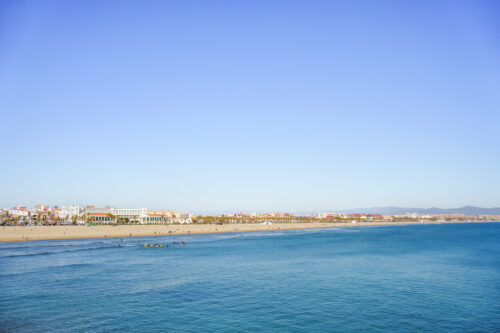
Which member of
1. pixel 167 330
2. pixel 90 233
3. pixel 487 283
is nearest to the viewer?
pixel 167 330

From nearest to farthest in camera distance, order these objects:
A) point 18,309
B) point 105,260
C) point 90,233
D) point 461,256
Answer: point 18,309, point 105,260, point 461,256, point 90,233

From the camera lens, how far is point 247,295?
33.0 m

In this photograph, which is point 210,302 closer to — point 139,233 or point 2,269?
point 2,269

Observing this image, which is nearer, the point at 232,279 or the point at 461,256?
the point at 232,279

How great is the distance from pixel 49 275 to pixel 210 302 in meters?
25.3

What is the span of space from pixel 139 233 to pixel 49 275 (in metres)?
81.1

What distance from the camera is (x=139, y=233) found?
399 feet

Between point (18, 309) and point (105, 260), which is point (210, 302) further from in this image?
point (105, 260)

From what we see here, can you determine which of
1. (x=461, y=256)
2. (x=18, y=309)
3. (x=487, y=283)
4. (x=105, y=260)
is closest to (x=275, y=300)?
(x=18, y=309)

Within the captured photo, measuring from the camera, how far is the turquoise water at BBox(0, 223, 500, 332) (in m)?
25.0

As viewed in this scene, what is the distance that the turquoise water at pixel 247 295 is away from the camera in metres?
25.0

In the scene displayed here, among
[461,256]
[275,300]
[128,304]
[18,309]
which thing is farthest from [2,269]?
[461,256]

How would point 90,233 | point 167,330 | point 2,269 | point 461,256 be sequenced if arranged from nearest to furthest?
point 167,330 < point 2,269 < point 461,256 < point 90,233

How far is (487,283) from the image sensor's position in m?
38.6
